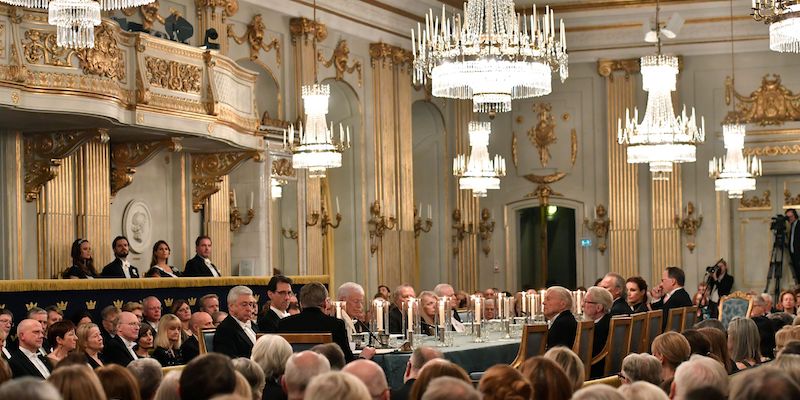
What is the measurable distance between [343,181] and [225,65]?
6521 mm

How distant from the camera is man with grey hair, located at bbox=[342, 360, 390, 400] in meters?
5.83

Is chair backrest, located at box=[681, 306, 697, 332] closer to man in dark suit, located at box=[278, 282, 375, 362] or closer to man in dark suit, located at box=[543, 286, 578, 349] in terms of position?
man in dark suit, located at box=[543, 286, 578, 349]

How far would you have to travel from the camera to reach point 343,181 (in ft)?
71.0

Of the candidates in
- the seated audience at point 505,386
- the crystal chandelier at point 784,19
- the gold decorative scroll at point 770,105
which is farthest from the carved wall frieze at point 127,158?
the gold decorative scroll at point 770,105

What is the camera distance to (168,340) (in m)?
10.8

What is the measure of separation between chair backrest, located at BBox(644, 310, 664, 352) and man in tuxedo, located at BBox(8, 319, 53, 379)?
5.10 metres

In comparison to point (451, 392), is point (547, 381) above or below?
below

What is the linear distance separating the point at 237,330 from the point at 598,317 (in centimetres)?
303

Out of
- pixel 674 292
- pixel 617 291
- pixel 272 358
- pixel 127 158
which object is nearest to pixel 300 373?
pixel 272 358

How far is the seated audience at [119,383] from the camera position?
5531 mm

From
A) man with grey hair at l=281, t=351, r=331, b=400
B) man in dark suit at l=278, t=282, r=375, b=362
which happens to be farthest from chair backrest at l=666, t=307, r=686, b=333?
man with grey hair at l=281, t=351, r=331, b=400

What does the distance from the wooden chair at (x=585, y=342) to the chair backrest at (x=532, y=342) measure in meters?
0.24

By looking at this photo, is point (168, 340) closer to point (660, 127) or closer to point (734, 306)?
point (660, 127)

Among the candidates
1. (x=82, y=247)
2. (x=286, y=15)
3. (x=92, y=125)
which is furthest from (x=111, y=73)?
(x=286, y=15)
